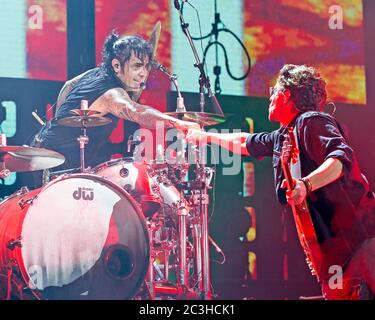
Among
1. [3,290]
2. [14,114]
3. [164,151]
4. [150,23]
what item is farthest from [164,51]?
[3,290]

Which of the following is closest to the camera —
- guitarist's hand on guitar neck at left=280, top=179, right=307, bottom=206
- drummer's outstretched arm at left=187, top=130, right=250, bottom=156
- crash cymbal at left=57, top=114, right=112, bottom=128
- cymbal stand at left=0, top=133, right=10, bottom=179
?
guitarist's hand on guitar neck at left=280, top=179, right=307, bottom=206

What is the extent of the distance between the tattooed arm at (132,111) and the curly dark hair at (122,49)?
0.15 m

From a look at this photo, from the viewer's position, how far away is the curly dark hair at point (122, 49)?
3.86 m

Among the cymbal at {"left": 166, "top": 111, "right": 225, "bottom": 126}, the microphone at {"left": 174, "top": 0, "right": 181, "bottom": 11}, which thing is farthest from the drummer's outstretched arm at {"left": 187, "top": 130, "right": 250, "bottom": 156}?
the microphone at {"left": 174, "top": 0, "right": 181, "bottom": 11}

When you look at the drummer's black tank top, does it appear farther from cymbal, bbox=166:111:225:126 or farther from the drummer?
cymbal, bbox=166:111:225:126

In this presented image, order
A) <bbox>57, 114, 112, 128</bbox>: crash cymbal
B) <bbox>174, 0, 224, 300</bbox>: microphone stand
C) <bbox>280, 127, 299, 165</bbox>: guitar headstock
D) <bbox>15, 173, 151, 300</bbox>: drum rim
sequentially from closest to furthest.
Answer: <bbox>280, 127, 299, 165</bbox>: guitar headstock
<bbox>15, 173, 151, 300</bbox>: drum rim
<bbox>57, 114, 112, 128</bbox>: crash cymbal
<bbox>174, 0, 224, 300</bbox>: microphone stand

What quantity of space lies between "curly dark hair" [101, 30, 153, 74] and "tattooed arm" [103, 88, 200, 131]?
0.15 meters

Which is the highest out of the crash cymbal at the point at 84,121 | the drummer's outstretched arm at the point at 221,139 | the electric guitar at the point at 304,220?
the crash cymbal at the point at 84,121

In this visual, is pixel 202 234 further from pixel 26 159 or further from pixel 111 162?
pixel 26 159

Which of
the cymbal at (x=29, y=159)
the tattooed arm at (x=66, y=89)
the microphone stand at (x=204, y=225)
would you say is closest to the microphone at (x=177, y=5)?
the microphone stand at (x=204, y=225)

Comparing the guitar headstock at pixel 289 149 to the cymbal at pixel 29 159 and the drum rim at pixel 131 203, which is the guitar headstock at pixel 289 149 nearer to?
the drum rim at pixel 131 203

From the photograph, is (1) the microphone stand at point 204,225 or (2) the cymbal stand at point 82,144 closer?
(2) the cymbal stand at point 82,144

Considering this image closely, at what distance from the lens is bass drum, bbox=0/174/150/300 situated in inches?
137

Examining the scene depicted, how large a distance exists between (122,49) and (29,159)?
0.84 meters
